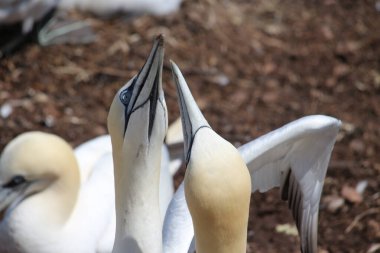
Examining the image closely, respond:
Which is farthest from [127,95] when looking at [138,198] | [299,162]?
[299,162]

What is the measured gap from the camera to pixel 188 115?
12.7 ft

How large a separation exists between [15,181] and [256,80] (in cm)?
283

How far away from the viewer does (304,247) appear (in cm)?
540

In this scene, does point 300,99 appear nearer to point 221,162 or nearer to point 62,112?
point 62,112

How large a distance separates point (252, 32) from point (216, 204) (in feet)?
16.1

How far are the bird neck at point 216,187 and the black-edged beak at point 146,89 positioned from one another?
37cm

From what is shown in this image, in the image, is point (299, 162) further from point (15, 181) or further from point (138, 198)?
point (15, 181)

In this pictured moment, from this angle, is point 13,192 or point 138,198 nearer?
point 138,198

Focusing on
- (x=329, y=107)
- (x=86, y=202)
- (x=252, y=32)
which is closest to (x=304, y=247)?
(x=86, y=202)

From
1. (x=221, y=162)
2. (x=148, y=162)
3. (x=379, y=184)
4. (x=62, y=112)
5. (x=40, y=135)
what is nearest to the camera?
(x=221, y=162)

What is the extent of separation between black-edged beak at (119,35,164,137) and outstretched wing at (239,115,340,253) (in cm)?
101

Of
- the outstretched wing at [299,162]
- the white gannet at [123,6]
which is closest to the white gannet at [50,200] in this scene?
the outstretched wing at [299,162]

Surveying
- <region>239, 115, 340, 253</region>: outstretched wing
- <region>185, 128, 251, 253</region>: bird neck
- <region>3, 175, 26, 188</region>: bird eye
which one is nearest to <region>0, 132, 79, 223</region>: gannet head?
<region>3, 175, 26, 188</region>: bird eye

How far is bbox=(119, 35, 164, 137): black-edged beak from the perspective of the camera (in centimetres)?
399
